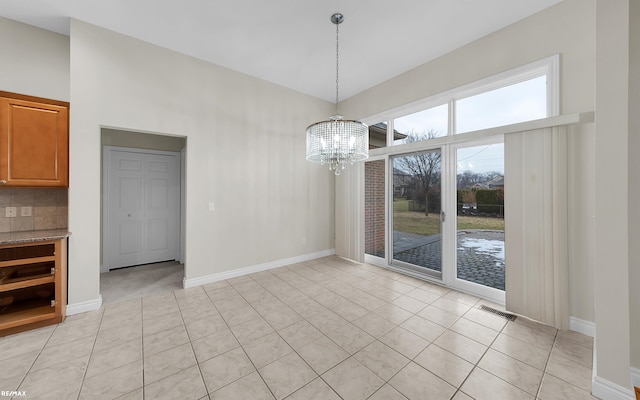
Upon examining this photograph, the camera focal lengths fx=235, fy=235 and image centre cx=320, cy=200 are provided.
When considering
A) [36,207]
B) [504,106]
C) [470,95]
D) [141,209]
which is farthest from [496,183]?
[141,209]

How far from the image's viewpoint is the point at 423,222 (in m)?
3.75

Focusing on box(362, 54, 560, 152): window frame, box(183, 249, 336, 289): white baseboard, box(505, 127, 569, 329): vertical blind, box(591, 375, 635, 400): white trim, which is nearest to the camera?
box(591, 375, 635, 400): white trim

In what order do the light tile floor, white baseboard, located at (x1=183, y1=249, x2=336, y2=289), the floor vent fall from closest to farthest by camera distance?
the light tile floor
the floor vent
white baseboard, located at (x1=183, y1=249, x2=336, y2=289)

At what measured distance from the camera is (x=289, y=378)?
1.73m

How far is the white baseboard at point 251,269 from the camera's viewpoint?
3.45 m

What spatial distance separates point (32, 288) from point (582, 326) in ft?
19.4

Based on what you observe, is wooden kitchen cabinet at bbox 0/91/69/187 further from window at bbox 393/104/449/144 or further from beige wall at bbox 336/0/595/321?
beige wall at bbox 336/0/595/321

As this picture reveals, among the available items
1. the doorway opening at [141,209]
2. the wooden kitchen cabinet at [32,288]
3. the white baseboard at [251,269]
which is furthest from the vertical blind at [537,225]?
the wooden kitchen cabinet at [32,288]

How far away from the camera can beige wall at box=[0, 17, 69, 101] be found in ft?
8.56

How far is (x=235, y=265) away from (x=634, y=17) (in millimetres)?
4922

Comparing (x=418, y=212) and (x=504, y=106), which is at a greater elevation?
(x=504, y=106)

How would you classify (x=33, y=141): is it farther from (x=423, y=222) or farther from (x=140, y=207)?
(x=423, y=222)

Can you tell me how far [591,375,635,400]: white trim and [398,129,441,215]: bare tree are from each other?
2.36m

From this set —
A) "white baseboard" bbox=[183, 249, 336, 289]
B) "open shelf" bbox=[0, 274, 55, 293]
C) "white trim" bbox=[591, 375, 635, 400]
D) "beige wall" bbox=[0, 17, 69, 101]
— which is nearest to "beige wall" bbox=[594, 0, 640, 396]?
"white trim" bbox=[591, 375, 635, 400]
